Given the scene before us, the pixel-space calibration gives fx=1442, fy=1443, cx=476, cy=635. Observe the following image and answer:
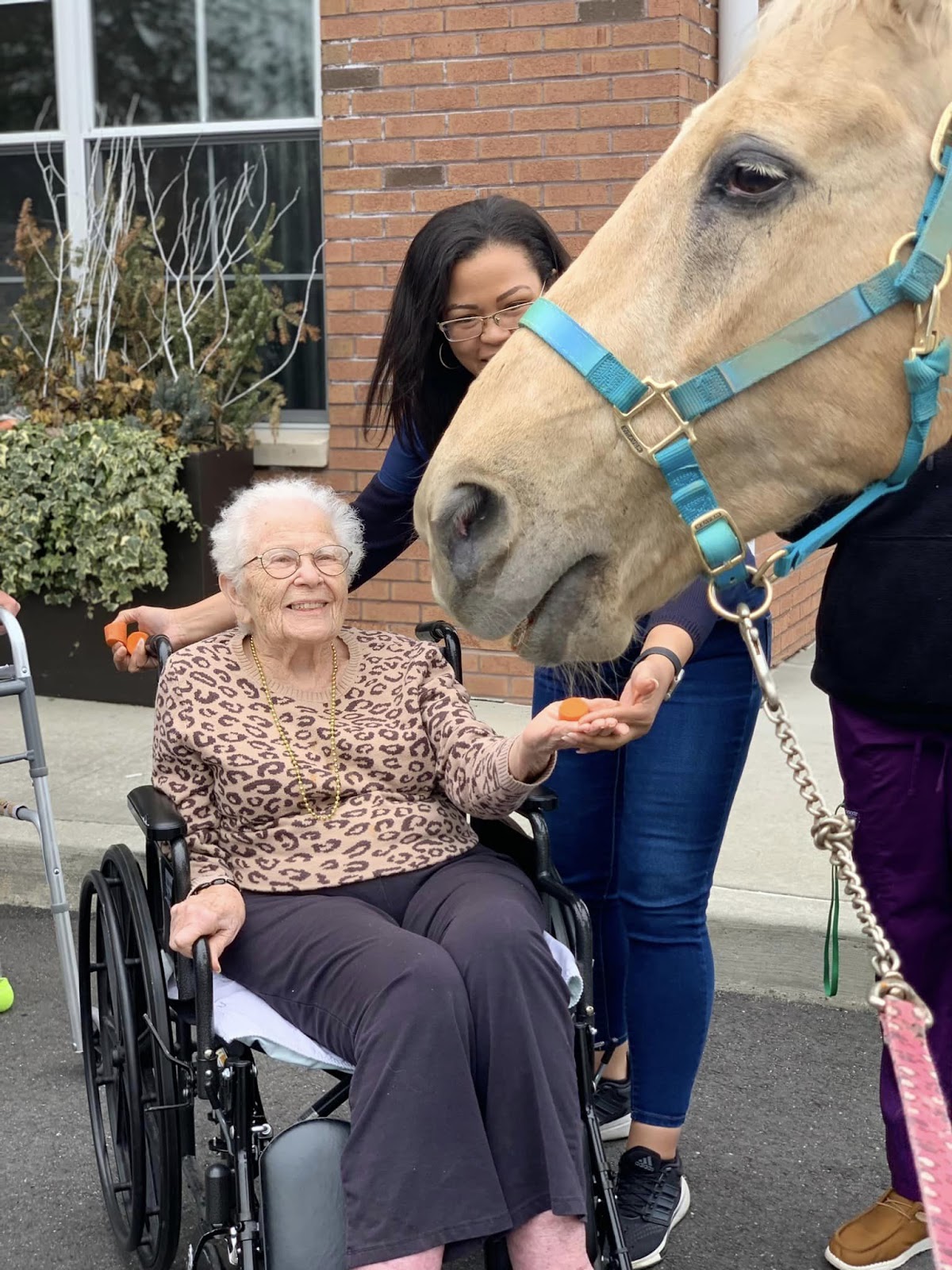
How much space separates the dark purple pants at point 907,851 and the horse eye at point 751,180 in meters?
1.18

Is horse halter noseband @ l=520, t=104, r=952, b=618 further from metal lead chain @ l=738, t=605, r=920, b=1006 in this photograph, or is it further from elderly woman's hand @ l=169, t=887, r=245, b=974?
elderly woman's hand @ l=169, t=887, r=245, b=974

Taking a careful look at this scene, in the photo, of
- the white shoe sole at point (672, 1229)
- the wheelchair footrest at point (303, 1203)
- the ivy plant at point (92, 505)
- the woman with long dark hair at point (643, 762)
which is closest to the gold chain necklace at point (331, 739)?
the woman with long dark hair at point (643, 762)

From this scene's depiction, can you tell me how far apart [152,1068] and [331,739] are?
0.71 meters

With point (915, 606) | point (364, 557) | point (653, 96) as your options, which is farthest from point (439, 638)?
point (653, 96)

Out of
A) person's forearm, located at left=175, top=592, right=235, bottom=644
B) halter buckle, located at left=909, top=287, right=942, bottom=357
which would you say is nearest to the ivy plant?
person's forearm, located at left=175, top=592, right=235, bottom=644

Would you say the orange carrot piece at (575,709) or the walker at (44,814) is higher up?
the orange carrot piece at (575,709)

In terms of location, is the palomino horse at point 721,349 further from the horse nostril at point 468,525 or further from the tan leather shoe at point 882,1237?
the tan leather shoe at point 882,1237

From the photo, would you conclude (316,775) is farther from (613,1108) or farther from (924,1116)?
(924,1116)

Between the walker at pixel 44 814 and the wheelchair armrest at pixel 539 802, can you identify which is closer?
the wheelchair armrest at pixel 539 802

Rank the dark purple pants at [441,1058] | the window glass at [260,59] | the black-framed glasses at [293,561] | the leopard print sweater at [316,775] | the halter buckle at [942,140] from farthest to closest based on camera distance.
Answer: the window glass at [260,59] → the black-framed glasses at [293,561] → the leopard print sweater at [316,775] → the dark purple pants at [441,1058] → the halter buckle at [942,140]

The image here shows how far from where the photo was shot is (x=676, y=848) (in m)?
2.66

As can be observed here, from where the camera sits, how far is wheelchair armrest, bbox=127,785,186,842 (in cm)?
242

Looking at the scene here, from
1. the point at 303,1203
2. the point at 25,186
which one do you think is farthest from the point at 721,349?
the point at 25,186

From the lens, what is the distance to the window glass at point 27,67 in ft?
21.1
